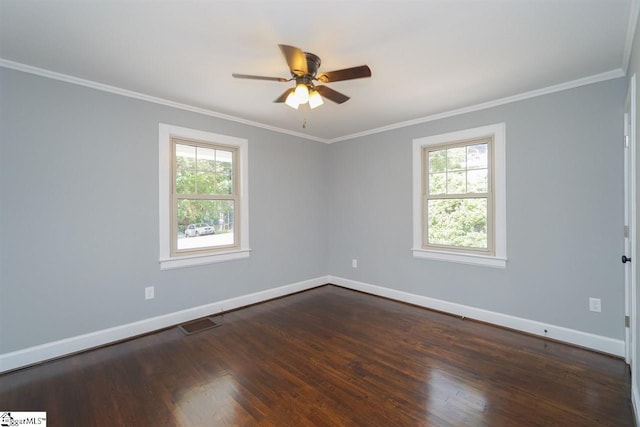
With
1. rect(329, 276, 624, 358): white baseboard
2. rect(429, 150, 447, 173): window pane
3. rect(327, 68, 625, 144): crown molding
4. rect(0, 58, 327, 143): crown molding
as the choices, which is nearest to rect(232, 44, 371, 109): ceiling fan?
rect(0, 58, 327, 143): crown molding

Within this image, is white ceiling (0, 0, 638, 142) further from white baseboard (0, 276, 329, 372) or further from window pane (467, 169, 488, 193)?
white baseboard (0, 276, 329, 372)

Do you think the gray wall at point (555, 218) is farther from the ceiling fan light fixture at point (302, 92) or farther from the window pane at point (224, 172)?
the window pane at point (224, 172)

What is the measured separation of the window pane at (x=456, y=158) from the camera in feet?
12.1

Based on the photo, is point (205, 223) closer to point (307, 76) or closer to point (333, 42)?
point (307, 76)

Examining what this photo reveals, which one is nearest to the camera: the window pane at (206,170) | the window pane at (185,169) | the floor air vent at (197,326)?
the floor air vent at (197,326)

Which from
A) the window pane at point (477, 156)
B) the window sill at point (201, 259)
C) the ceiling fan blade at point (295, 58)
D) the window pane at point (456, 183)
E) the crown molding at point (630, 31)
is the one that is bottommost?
the window sill at point (201, 259)

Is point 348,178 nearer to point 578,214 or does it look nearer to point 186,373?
point 578,214

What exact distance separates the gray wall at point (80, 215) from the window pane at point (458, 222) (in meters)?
2.83

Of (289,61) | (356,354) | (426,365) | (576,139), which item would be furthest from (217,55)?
(576,139)

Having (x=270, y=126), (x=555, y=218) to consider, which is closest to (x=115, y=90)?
(x=270, y=126)

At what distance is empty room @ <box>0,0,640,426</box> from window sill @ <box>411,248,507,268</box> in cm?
2

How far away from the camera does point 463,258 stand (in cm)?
359

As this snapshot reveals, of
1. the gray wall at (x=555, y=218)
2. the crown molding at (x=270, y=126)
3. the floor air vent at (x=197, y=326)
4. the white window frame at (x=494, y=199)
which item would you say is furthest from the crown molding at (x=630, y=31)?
the floor air vent at (x=197, y=326)

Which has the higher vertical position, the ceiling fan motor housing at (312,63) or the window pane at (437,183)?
the ceiling fan motor housing at (312,63)
